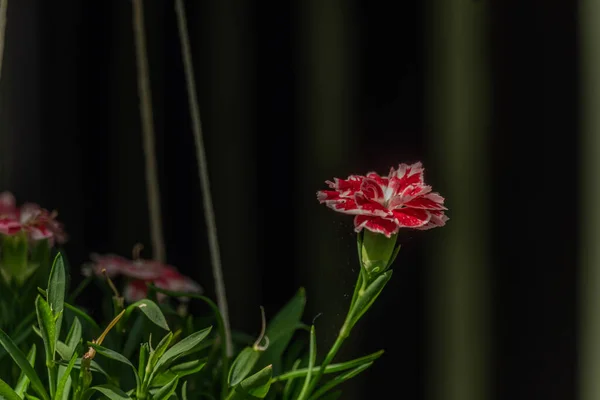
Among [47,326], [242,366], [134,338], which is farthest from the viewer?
[134,338]

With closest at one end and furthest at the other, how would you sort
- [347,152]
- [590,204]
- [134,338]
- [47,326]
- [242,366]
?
[47,326], [242,366], [134,338], [590,204], [347,152]

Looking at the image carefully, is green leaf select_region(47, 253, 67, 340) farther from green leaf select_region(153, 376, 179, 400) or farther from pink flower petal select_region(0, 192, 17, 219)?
pink flower petal select_region(0, 192, 17, 219)

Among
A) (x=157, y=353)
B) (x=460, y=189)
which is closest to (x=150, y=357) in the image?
(x=157, y=353)

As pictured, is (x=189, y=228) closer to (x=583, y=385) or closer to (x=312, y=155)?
(x=312, y=155)

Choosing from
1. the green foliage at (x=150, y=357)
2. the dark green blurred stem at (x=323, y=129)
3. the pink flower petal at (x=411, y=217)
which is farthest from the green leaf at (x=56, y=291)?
the dark green blurred stem at (x=323, y=129)

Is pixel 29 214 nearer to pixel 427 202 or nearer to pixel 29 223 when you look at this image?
pixel 29 223

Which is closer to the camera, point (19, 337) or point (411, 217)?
point (411, 217)
